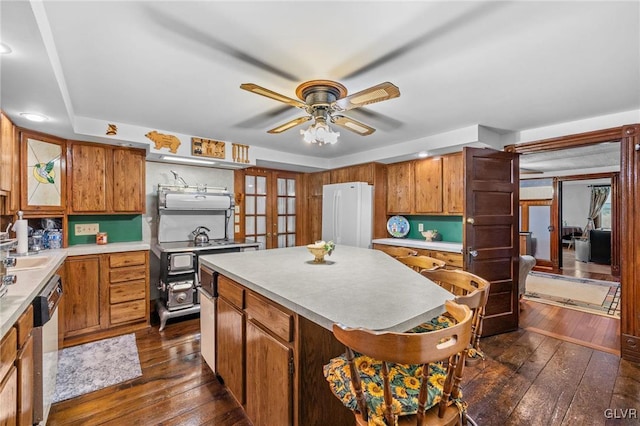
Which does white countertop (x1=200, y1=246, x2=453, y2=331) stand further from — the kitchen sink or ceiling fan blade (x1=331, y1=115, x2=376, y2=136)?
the kitchen sink

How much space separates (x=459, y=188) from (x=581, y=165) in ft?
13.0

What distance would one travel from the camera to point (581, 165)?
5.72m

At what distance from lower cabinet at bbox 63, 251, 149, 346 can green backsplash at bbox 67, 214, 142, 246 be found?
636 mm

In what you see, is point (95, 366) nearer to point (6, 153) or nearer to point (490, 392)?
point (6, 153)

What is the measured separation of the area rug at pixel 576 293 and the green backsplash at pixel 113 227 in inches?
226

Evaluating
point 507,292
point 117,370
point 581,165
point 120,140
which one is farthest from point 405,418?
point 581,165

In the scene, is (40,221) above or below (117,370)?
above

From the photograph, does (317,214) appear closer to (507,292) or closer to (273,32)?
(507,292)

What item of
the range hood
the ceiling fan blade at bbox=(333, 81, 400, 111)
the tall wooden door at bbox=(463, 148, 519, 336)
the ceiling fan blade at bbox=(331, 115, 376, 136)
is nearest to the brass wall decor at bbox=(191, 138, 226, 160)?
the range hood

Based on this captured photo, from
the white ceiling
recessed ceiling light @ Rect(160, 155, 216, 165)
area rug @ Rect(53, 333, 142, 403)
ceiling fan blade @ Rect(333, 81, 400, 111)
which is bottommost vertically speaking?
area rug @ Rect(53, 333, 142, 403)

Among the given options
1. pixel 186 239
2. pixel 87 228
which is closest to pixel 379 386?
pixel 186 239

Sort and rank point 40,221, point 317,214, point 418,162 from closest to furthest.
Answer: point 40,221
point 418,162
point 317,214

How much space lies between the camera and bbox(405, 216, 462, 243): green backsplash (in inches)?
165

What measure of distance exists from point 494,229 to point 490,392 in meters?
1.71
